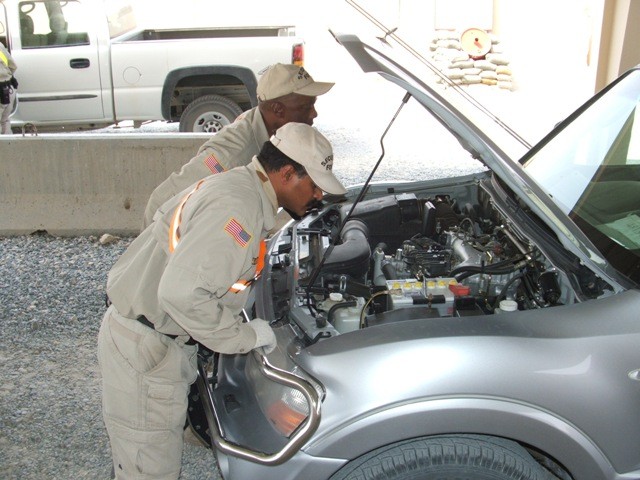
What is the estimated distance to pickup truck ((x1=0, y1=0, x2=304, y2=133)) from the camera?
30.4 feet

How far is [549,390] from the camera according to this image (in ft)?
7.61

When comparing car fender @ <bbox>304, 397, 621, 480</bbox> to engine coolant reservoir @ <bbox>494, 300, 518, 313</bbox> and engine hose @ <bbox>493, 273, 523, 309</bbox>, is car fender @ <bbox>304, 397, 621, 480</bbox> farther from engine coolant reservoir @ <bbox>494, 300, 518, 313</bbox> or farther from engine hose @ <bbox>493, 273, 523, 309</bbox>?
engine hose @ <bbox>493, 273, 523, 309</bbox>

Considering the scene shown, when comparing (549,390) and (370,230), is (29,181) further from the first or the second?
(549,390)

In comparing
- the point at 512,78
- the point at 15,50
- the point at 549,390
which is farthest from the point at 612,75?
the point at 549,390

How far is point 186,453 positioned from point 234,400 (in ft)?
3.55

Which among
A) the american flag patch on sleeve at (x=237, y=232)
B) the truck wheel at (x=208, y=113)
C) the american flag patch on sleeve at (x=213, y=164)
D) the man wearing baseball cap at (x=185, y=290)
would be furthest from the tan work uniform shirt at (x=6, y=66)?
the american flag patch on sleeve at (x=237, y=232)

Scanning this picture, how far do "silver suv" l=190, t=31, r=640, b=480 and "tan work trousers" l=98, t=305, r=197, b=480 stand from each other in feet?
0.53

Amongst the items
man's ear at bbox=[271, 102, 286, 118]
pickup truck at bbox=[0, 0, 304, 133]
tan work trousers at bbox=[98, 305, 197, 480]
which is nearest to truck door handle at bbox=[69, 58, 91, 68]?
pickup truck at bbox=[0, 0, 304, 133]

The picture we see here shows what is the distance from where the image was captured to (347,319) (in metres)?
2.86

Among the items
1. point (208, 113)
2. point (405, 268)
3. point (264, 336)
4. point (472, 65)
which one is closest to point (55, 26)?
point (208, 113)

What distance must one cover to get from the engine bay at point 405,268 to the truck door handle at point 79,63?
6.62m

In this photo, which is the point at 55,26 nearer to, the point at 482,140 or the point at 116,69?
the point at 116,69

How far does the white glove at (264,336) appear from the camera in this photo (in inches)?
100

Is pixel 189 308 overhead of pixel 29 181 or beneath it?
overhead
